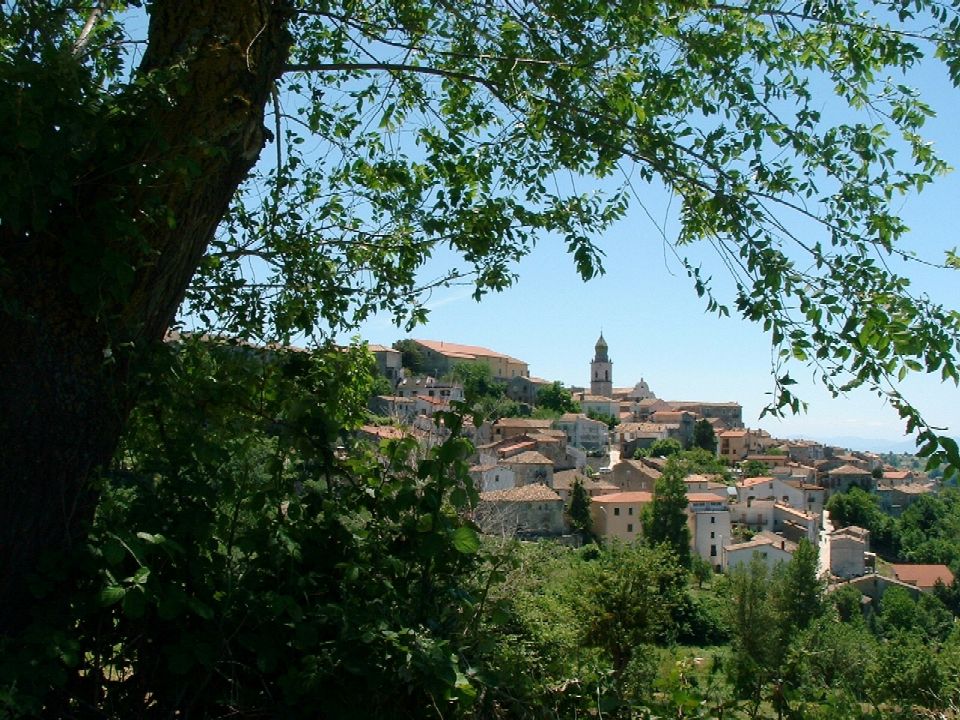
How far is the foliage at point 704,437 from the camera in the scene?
73.7 m

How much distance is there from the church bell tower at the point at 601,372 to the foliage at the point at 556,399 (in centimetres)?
1517

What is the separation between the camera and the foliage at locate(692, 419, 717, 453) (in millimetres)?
73688

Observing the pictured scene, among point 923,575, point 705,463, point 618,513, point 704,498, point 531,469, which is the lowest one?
point 923,575

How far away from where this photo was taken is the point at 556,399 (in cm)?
7750

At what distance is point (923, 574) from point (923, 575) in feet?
0.81

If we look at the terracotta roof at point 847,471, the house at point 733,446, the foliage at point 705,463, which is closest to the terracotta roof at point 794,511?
the foliage at point 705,463

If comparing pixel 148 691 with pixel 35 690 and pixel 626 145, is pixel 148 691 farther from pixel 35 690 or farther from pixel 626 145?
pixel 626 145

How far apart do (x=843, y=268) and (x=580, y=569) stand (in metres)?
9.76

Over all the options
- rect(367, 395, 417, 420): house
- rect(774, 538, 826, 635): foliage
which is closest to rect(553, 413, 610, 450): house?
rect(367, 395, 417, 420): house

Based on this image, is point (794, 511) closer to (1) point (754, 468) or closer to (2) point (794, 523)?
(2) point (794, 523)

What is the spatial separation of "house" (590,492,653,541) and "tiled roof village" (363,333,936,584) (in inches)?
1.9

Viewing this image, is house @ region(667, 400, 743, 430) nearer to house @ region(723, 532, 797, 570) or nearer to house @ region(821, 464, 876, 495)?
house @ region(821, 464, 876, 495)

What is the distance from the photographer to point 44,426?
2086 mm

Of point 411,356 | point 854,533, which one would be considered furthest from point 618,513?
point 411,356
